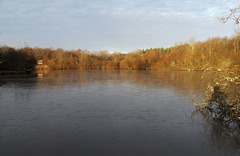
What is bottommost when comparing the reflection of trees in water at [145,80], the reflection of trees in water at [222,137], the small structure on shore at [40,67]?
the reflection of trees in water at [222,137]

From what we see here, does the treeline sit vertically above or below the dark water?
above

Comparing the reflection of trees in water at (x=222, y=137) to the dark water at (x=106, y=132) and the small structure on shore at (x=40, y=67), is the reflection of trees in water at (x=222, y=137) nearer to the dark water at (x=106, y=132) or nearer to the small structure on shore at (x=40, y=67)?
the dark water at (x=106, y=132)

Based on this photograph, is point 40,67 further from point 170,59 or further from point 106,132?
point 106,132

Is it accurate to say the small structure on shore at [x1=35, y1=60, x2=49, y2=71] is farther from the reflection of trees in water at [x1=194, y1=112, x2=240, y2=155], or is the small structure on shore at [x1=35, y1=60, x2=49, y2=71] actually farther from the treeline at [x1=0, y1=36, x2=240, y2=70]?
the reflection of trees in water at [x1=194, y1=112, x2=240, y2=155]

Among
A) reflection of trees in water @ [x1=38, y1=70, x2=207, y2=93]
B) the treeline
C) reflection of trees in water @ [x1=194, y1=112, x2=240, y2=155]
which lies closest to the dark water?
reflection of trees in water @ [x1=194, y1=112, x2=240, y2=155]

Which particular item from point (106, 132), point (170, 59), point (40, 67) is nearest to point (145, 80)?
point (106, 132)

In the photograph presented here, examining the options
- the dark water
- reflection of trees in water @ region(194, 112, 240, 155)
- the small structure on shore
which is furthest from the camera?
the small structure on shore

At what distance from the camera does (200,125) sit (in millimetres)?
6055

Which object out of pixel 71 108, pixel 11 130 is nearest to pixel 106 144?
pixel 11 130

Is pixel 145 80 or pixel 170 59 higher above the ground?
pixel 170 59

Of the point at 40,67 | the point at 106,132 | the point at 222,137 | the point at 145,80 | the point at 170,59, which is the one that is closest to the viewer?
the point at 222,137

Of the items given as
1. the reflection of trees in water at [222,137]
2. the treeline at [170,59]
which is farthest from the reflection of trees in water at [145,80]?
the reflection of trees in water at [222,137]

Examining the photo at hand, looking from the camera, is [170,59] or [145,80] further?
[170,59]

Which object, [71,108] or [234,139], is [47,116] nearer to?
[71,108]
